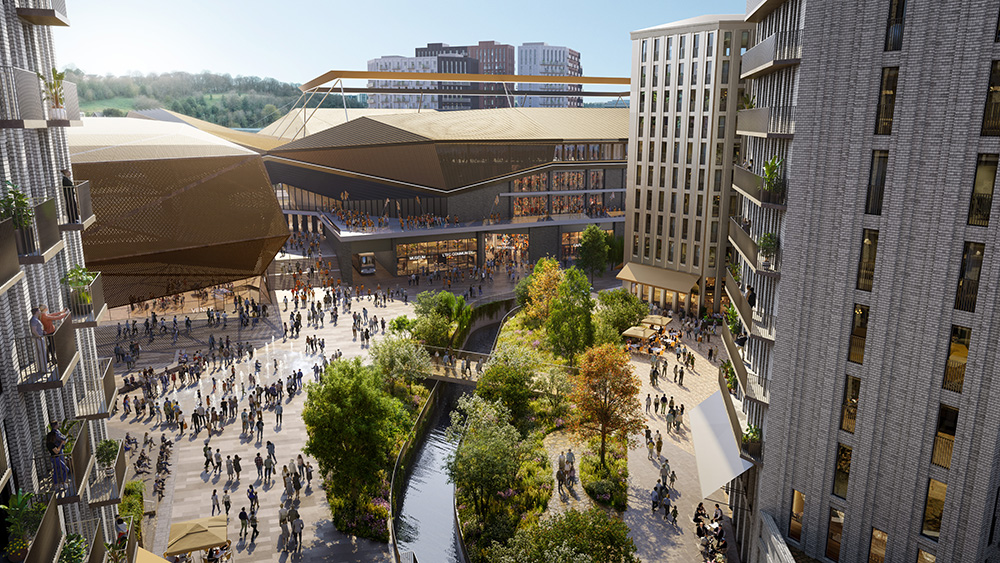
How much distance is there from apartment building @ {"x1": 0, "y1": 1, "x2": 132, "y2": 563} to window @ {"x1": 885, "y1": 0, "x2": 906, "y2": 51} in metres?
15.7

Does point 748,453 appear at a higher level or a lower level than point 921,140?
lower

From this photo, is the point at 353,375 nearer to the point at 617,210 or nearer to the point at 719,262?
the point at 719,262

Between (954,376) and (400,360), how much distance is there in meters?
21.4

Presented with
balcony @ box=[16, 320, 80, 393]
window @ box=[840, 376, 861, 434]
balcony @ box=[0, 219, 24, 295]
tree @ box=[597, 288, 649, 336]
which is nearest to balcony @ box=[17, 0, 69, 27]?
balcony @ box=[0, 219, 24, 295]

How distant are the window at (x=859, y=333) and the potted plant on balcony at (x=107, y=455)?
53.7ft

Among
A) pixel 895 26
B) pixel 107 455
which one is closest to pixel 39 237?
pixel 107 455

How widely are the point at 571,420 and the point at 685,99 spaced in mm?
25728

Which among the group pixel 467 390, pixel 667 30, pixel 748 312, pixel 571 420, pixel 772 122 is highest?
pixel 667 30

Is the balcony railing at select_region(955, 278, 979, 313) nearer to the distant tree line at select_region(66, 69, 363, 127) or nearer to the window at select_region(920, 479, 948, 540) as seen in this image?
the window at select_region(920, 479, 948, 540)

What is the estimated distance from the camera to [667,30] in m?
43.7

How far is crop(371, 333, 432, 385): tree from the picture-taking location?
99.2 feet

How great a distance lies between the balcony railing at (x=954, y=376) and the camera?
13.6 m

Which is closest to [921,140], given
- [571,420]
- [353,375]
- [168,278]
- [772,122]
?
[772,122]

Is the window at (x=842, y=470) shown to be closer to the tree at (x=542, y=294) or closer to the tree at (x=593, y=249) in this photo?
the tree at (x=542, y=294)
